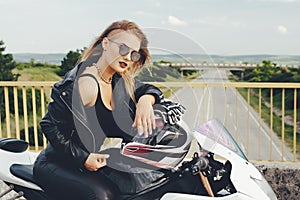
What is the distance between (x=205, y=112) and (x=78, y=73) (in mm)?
457

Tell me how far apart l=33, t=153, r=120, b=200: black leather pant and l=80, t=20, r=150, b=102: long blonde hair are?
0.30 metres

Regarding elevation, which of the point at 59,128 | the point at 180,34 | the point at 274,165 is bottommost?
the point at 274,165

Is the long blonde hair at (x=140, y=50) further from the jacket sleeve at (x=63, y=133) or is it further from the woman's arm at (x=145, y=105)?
the jacket sleeve at (x=63, y=133)

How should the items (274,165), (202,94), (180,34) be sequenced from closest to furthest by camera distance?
(180,34)
(202,94)
(274,165)

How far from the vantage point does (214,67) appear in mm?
1400

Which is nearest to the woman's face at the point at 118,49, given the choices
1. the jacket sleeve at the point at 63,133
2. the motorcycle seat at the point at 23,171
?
the jacket sleeve at the point at 63,133

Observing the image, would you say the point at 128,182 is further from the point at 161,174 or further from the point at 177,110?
the point at 177,110

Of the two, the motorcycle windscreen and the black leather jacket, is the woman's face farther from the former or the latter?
the motorcycle windscreen

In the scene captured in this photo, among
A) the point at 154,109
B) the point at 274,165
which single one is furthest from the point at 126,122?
the point at 274,165

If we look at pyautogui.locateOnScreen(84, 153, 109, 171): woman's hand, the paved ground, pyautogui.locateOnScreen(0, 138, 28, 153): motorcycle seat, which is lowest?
the paved ground

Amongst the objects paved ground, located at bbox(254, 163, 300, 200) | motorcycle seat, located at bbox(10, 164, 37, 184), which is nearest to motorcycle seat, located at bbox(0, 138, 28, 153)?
motorcycle seat, located at bbox(10, 164, 37, 184)

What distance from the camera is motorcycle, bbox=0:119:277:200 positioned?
4.35 ft

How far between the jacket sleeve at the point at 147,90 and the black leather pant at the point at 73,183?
0.29 metres

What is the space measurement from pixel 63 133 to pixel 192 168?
1.42 feet
